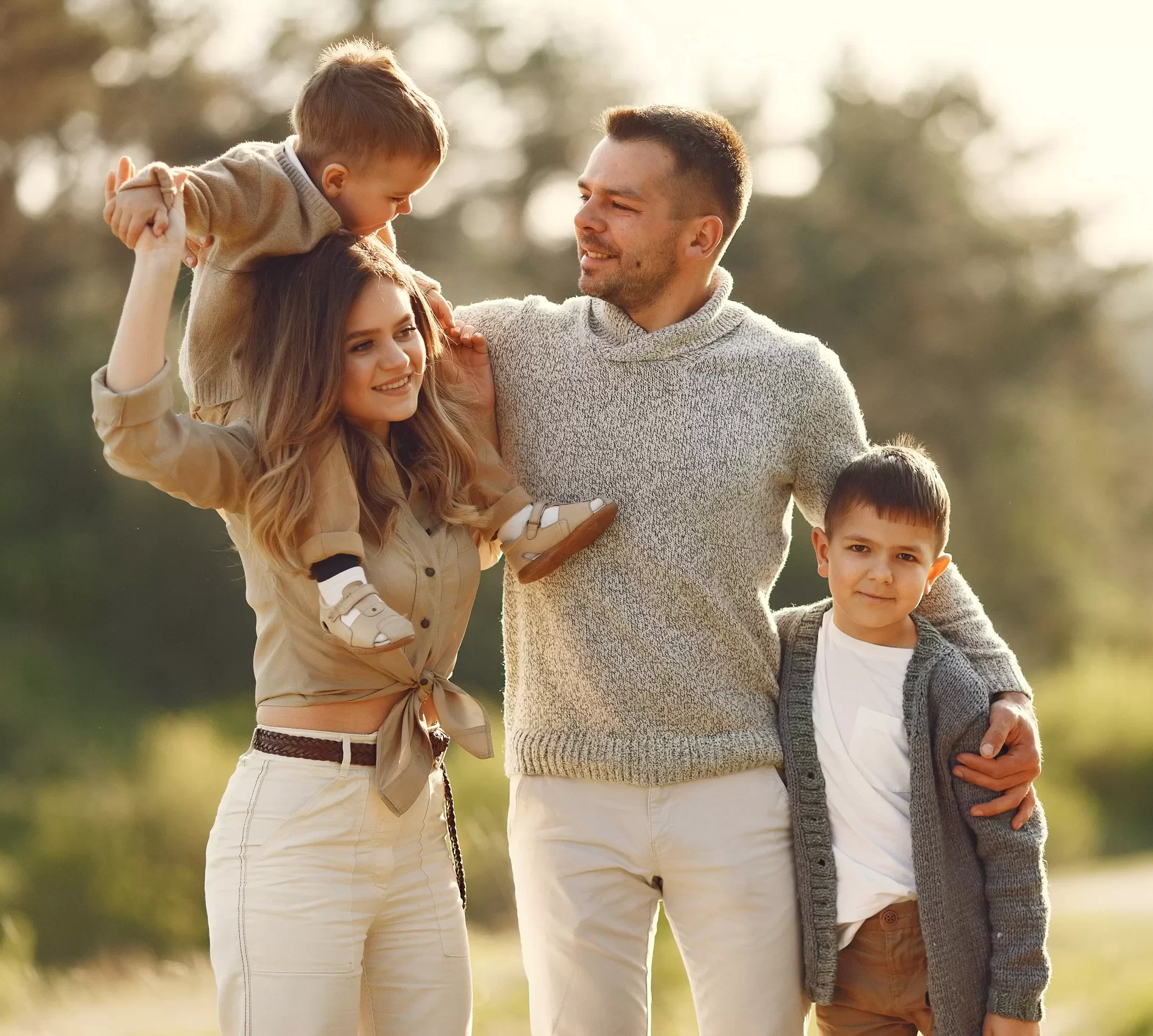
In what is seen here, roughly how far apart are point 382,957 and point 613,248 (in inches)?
46.7

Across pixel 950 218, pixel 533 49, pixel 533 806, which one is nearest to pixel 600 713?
pixel 533 806

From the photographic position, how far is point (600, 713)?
7.73ft

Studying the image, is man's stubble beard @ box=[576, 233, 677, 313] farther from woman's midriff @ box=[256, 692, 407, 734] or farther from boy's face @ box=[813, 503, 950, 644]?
woman's midriff @ box=[256, 692, 407, 734]

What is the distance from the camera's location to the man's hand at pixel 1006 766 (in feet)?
7.42

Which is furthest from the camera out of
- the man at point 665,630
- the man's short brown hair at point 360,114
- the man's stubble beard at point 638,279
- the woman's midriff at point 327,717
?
the man's stubble beard at point 638,279

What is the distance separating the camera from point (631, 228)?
2.44m

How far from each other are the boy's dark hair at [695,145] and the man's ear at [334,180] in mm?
521

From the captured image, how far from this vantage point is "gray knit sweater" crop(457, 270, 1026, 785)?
7.67 ft

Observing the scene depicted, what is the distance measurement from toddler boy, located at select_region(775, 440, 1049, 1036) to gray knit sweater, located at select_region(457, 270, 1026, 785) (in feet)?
0.33

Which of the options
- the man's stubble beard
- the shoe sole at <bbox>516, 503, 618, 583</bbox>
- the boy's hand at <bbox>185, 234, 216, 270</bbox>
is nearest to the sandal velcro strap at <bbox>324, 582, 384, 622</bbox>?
→ the shoe sole at <bbox>516, 503, 618, 583</bbox>

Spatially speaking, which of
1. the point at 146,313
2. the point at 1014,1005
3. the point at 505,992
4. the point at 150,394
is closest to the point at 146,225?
the point at 146,313

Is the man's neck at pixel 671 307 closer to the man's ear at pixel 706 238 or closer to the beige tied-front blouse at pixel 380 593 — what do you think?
the man's ear at pixel 706 238

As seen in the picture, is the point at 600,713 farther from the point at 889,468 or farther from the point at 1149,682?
the point at 1149,682

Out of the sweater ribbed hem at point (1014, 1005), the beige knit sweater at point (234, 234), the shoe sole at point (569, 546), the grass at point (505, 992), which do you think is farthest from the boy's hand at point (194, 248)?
the grass at point (505, 992)
